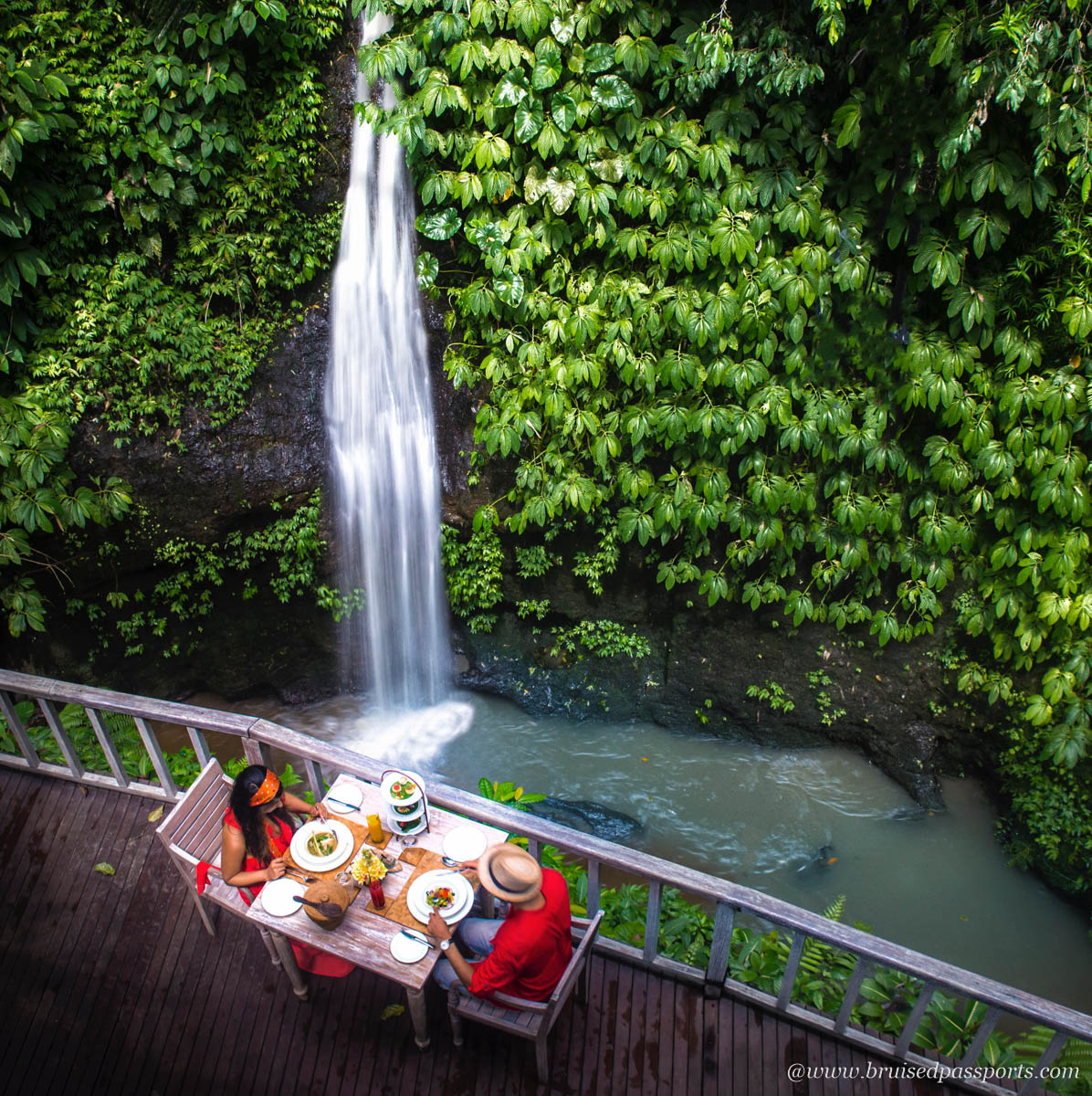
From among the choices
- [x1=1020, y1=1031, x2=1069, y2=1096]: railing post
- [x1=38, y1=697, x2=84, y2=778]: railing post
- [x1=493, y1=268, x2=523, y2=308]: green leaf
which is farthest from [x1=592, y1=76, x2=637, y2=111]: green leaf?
[x1=1020, y1=1031, x2=1069, y2=1096]: railing post

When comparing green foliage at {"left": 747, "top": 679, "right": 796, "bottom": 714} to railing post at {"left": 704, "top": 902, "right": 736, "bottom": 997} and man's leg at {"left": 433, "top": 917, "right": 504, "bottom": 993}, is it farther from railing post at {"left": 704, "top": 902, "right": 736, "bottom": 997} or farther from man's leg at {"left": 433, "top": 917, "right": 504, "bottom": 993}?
man's leg at {"left": 433, "top": 917, "right": 504, "bottom": 993}

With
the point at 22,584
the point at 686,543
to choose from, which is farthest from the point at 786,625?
the point at 22,584

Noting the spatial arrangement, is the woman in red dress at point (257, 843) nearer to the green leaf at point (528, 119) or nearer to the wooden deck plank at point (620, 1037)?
the wooden deck plank at point (620, 1037)

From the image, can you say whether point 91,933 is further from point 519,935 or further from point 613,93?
point 613,93

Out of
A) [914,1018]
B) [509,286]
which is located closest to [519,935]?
[914,1018]

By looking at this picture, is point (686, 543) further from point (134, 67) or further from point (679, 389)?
point (134, 67)

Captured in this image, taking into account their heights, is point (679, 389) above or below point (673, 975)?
above
